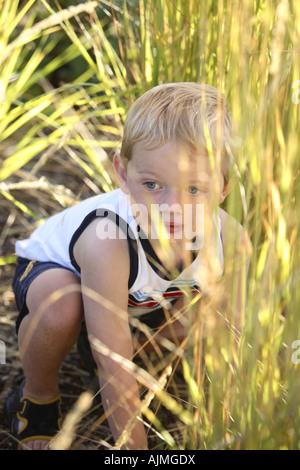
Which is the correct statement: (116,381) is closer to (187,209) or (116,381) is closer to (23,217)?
(187,209)

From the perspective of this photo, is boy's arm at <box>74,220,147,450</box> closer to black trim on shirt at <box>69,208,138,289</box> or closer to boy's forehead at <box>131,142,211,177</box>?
black trim on shirt at <box>69,208,138,289</box>

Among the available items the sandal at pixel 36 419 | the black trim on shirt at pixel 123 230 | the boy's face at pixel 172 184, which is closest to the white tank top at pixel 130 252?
the black trim on shirt at pixel 123 230

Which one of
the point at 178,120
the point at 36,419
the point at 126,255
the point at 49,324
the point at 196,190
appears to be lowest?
the point at 36,419

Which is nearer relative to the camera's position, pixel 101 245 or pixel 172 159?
pixel 172 159

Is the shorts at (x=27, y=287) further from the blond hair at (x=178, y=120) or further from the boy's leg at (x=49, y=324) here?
the blond hair at (x=178, y=120)

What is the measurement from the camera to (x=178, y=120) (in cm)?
100

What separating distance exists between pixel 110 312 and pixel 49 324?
0.17m

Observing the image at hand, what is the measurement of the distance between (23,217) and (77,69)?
70 centimetres

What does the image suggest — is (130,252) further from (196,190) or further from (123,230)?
(196,190)

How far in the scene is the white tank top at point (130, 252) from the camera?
1.13m

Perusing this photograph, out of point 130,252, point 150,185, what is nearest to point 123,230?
point 130,252

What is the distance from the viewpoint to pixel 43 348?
1.19 m

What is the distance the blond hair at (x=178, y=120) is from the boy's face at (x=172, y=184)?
0.05ft

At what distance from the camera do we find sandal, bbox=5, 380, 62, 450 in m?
1.23
